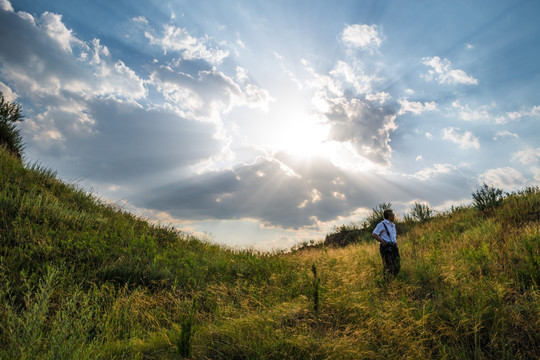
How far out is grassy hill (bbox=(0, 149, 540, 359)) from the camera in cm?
377

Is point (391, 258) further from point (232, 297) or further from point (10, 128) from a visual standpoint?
point (10, 128)

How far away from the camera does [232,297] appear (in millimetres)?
6609

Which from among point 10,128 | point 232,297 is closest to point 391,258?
point 232,297

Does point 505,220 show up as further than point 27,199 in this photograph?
Yes

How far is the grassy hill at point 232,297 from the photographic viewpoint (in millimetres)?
3773

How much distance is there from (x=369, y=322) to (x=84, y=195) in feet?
41.2

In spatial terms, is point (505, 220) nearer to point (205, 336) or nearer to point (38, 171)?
point (205, 336)

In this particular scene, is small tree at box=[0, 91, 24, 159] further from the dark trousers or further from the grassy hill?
the dark trousers

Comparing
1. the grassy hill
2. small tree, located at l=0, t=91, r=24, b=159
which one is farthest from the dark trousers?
small tree, located at l=0, t=91, r=24, b=159

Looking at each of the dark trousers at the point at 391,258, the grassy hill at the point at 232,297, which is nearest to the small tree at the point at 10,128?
the grassy hill at the point at 232,297

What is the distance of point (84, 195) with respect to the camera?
1235cm

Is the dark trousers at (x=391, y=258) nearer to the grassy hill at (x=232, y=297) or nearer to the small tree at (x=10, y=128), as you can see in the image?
the grassy hill at (x=232, y=297)

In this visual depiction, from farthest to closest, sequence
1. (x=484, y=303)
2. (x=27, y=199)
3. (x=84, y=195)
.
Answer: (x=84, y=195) → (x=27, y=199) → (x=484, y=303)

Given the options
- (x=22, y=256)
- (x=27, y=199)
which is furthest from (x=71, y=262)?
(x=27, y=199)
